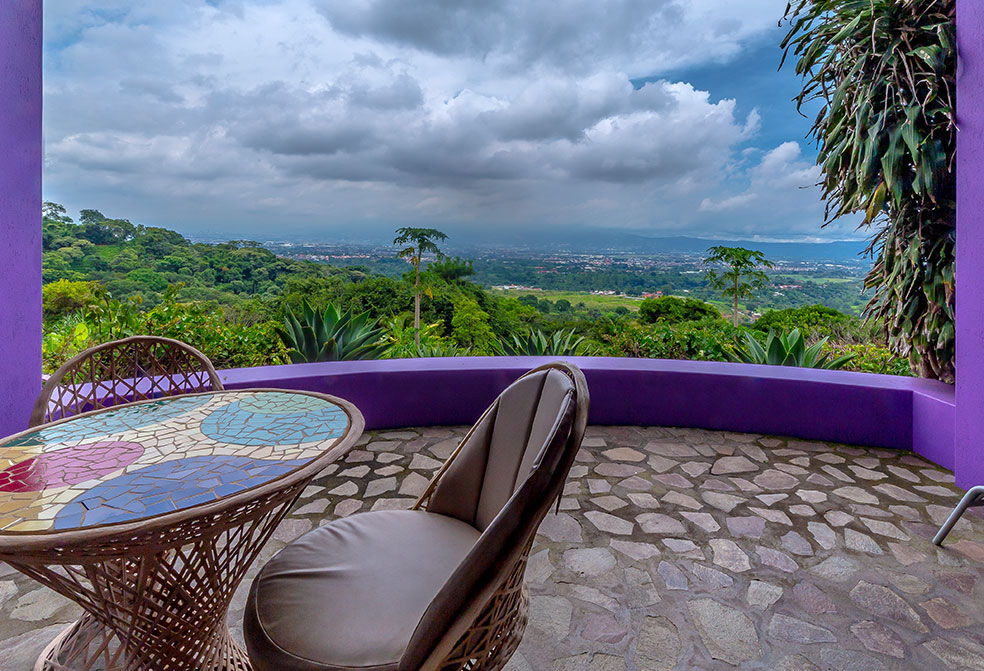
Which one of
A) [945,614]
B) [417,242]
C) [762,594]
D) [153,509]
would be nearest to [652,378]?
[762,594]

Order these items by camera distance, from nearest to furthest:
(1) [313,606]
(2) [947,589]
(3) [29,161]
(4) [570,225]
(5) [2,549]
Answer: (5) [2,549] < (1) [313,606] < (2) [947,589] < (3) [29,161] < (4) [570,225]

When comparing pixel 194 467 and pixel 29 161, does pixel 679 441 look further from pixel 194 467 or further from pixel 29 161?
pixel 29 161

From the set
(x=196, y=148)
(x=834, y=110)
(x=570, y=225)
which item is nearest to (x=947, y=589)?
(x=834, y=110)

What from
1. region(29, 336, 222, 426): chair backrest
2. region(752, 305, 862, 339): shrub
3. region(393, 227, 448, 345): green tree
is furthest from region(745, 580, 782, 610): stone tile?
region(393, 227, 448, 345): green tree

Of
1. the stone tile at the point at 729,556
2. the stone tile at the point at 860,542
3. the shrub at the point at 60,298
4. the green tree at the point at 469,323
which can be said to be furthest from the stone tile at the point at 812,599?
the green tree at the point at 469,323

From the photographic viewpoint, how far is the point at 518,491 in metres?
0.88

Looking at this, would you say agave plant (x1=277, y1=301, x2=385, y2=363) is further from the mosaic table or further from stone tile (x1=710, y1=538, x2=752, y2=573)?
stone tile (x1=710, y1=538, x2=752, y2=573)

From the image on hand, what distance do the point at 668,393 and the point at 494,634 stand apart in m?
2.98

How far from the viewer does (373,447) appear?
3277 mm

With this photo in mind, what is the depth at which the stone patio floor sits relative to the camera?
1.57 meters

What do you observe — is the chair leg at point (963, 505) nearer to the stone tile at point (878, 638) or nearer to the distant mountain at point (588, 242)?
the stone tile at point (878, 638)

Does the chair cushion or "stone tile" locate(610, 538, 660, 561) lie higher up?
the chair cushion

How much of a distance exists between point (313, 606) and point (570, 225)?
2018 centimetres

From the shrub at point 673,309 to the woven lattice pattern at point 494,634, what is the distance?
8.17m
